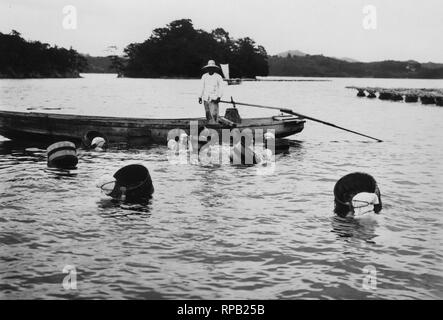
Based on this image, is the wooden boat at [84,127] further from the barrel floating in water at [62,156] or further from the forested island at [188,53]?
the forested island at [188,53]

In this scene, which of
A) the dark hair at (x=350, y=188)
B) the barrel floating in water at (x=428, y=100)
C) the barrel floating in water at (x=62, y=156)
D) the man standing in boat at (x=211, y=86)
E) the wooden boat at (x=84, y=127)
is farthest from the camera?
the barrel floating in water at (x=428, y=100)

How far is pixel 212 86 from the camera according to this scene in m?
20.1

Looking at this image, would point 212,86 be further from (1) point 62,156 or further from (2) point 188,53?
(2) point 188,53

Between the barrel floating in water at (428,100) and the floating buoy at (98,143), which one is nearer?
the floating buoy at (98,143)

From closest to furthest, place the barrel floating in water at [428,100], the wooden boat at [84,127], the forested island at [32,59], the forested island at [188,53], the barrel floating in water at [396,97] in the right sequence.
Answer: the wooden boat at [84,127], the barrel floating in water at [428,100], the barrel floating in water at [396,97], the forested island at [32,59], the forested island at [188,53]

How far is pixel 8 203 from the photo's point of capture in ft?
37.9

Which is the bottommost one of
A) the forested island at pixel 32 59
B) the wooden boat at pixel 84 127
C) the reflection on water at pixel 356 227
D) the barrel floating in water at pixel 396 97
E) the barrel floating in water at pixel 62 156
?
the reflection on water at pixel 356 227

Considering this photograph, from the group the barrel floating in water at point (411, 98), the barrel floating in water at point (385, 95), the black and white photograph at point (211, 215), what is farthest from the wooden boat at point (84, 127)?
the barrel floating in water at point (385, 95)

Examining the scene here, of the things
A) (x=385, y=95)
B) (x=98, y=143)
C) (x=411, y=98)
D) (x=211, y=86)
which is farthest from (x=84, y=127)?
(x=385, y=95)

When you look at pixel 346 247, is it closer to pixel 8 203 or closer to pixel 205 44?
pixel 8 203

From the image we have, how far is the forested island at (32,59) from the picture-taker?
130 m

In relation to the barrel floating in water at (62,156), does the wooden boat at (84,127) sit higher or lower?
higher

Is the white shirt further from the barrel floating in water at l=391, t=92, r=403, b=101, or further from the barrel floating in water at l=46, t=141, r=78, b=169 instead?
the barrel floating in water at l=391, t=92, r=403, b=101
